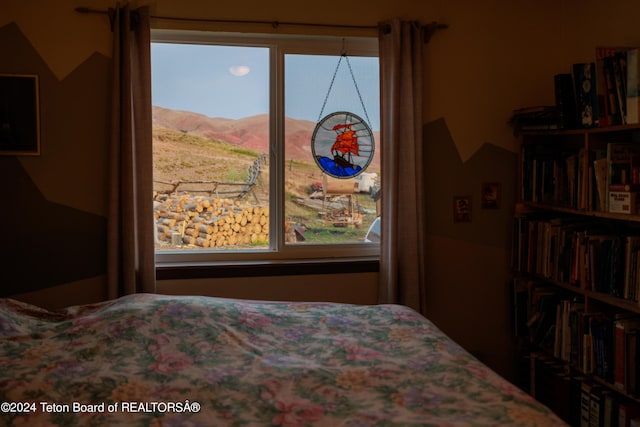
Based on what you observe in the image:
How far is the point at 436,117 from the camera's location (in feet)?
10.8

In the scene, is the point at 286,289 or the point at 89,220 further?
the point at 286,289

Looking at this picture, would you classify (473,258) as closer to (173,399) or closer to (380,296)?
(380,296)

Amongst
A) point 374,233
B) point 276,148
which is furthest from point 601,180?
point 276,148

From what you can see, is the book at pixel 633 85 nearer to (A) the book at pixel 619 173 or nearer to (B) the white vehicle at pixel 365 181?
(A) the book at pixel 619 173

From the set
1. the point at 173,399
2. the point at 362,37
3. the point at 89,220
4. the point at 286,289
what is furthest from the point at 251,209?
the point at 173,399

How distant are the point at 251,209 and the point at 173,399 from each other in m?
1.74

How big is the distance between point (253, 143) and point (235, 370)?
1699mm

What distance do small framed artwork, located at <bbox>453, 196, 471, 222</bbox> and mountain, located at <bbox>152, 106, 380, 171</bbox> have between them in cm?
86

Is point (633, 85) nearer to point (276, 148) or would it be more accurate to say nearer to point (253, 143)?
point (276, 148)

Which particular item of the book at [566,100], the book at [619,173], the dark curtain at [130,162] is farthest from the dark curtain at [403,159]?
the dark curtain at [130,162]

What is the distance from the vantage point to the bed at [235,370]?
59.9 inches

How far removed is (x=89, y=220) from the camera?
2980 millimetres

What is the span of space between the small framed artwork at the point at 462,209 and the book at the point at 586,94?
0.77 metres

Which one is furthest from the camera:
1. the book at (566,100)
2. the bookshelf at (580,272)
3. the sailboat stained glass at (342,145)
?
the sailboat stained glass at (342,145)
